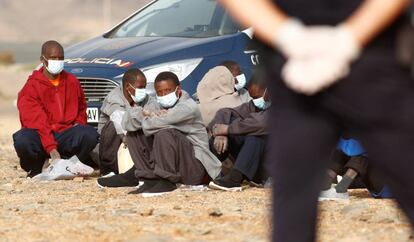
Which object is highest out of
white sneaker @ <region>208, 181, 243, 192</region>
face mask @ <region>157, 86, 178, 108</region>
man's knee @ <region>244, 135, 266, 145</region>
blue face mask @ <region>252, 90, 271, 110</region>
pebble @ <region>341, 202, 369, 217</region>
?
Answer: face mask @ <region>157, 86, 178, 108</region>

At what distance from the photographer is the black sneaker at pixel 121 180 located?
1002 centimetres

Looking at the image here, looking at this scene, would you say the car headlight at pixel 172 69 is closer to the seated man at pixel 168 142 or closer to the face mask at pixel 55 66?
the face mask at pixel 55 66

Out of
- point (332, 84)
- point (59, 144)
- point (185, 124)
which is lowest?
point (59, 144)

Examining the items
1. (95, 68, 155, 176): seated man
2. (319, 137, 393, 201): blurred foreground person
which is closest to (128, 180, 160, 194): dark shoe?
(95, 68, 155, 176): seated man

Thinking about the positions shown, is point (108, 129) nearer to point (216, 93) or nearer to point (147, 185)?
point (216, 93)

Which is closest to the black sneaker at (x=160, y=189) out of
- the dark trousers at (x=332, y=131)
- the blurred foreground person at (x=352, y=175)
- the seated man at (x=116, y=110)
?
the seated man at (x=116, y=110)

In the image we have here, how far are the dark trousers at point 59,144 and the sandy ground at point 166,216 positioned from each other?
2.25ft

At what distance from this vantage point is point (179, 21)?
12516mm

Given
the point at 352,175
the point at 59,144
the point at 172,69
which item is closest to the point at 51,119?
the point at 59,144

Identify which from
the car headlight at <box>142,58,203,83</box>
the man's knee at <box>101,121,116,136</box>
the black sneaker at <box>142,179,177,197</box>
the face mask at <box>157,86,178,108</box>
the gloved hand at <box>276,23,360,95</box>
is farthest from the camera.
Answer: the car headlight at <box>142,58,203,83</box>

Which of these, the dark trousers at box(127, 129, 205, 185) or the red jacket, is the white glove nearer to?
the dark trousers at box(127, 129, 205, 185)

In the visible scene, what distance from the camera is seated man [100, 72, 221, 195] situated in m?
9.48

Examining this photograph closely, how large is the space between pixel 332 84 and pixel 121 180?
279 inches

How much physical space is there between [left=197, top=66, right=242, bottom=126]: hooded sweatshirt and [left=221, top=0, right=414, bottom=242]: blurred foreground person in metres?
7.15
